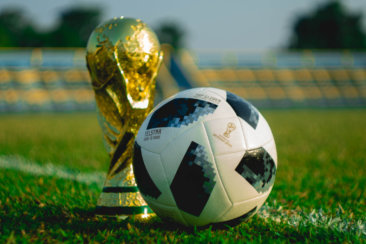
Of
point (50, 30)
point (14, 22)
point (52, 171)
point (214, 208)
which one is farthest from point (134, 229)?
point (14, 22)

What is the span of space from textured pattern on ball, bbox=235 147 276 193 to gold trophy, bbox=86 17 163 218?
2.53 feet

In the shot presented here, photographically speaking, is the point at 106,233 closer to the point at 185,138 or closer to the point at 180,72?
the point at 185,138

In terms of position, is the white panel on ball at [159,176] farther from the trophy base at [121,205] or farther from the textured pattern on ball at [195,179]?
the trophy base at [121,205]

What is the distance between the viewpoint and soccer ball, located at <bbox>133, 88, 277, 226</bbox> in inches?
71.4

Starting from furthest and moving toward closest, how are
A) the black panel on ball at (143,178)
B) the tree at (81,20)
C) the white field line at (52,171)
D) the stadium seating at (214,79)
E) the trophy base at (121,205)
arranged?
the tree at (81,20) → the stadium seating at (214,79) → the white field line at (52,171) → the trophy base at (121,205) → the black panel on ball at (143,178)

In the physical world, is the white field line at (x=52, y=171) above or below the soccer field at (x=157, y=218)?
below

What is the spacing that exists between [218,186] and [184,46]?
67.2 meters

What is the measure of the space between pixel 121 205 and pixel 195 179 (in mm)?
693

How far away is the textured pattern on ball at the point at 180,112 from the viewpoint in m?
1.90

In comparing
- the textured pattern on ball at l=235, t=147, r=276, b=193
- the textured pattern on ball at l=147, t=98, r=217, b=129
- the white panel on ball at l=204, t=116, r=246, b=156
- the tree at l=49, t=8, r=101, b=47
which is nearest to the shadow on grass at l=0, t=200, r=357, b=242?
the textured pattern on ball at l=235, t=147, r=276, b=193

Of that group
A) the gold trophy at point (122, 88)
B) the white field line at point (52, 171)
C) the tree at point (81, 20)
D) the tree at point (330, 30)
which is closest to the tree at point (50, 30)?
the tree at point (81, 20)

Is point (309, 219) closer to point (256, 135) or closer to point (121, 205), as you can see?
point (256, 135)

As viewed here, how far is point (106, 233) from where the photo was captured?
1.89m

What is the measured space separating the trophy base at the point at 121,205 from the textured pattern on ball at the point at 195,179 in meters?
0.55
